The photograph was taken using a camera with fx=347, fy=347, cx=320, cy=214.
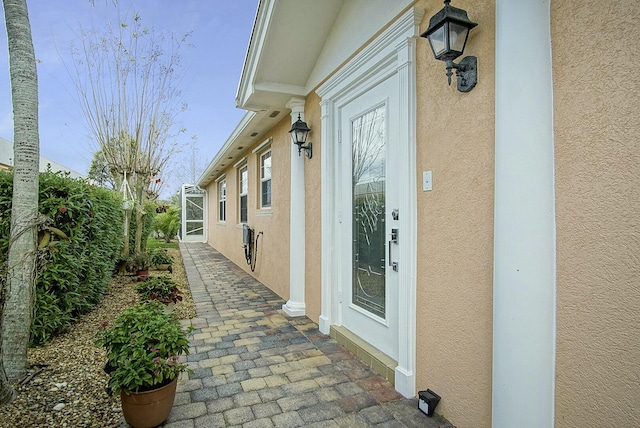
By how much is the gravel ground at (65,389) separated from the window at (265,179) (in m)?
3.63

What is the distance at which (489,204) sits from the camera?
1.89 metres

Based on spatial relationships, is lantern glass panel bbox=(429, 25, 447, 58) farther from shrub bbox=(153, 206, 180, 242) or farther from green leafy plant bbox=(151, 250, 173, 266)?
shrub bbox=(153, 206, 180, 242)

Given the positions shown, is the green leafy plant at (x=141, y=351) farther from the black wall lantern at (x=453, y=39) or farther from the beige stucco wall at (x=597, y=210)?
the black wall lantern at (x=453, y=39)

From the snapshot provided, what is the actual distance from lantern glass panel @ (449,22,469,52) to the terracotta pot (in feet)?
8.57

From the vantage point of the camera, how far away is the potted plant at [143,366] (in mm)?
2047

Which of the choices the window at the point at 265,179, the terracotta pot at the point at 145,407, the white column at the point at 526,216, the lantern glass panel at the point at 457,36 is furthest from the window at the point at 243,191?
the white column at the point at 526,216

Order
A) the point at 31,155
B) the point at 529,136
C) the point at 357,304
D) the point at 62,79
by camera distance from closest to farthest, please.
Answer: the point at 529,136 → the point at 31,155 → the point at 357,304 → the point at 62,79

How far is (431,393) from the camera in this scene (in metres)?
2.29

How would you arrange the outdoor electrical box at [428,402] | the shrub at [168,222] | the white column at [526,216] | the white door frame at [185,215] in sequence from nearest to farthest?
1. the white column at [526,216]
2. the outdoor electrical box at [428,402]
3. the shrub at [168,222]
4. the white door frame at [185,215]

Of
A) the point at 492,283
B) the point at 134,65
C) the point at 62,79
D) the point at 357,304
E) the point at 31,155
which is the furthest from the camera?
the point at 134,65

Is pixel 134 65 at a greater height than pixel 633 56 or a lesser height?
greater

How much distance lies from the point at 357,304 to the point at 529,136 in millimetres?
2240

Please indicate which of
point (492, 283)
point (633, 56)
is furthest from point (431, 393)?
point (633, 56)

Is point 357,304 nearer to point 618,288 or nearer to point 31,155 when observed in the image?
point 618,288
